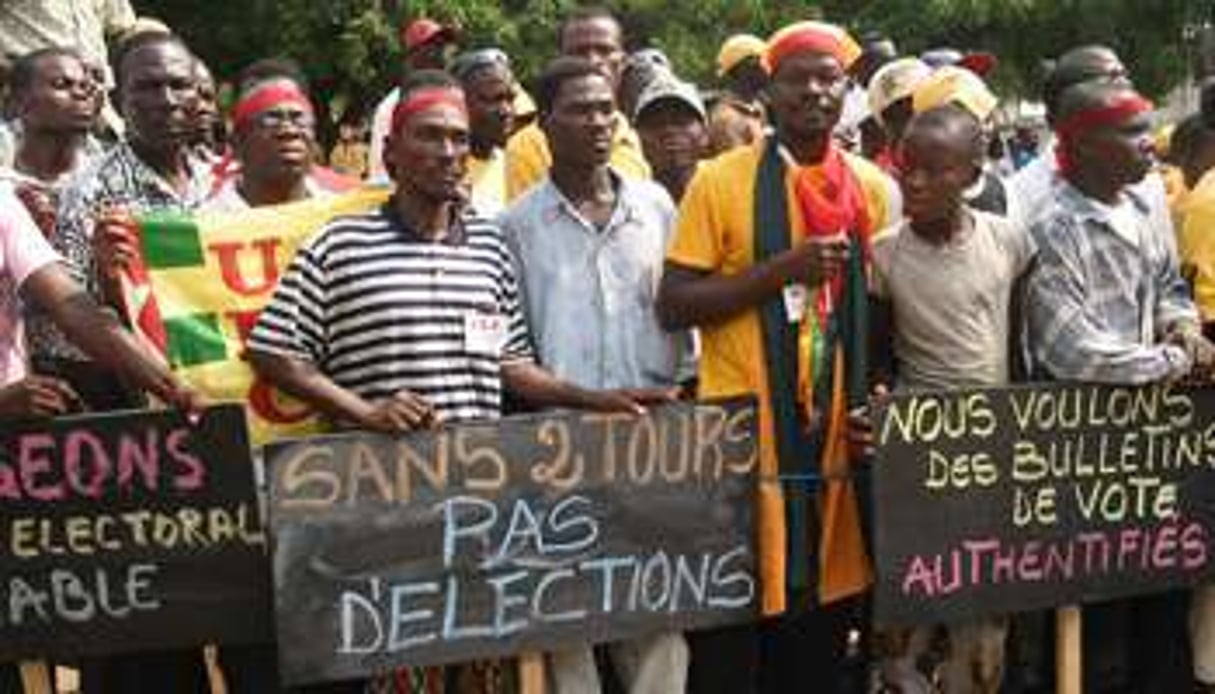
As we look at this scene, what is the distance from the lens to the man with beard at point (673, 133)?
594cm

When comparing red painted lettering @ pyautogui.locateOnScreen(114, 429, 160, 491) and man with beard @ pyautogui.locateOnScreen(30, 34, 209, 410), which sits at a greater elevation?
man with beard @ pyautogui.locateOnScreen(30, 34, 209, 410)

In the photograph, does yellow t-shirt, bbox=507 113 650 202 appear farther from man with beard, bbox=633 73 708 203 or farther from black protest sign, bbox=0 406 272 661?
black protest sign, bbox=0 406 272 661

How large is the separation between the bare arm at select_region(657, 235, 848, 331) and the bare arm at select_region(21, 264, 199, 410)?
1.27 m

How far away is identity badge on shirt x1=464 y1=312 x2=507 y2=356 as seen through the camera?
176 inches

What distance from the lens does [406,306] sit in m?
4.38

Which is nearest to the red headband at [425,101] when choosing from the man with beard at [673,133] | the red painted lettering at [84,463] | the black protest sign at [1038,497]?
the red painted lettering at [84,463]

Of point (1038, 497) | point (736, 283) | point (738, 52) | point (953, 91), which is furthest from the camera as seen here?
point (738, 52)

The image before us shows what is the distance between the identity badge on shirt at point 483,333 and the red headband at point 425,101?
53cm

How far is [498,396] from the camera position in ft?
15.1

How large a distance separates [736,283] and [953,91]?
6.42 ft

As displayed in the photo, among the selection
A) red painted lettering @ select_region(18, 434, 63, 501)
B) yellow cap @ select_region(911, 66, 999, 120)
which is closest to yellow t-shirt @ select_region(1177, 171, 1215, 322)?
yellow cap @ select_region(911, 66, 999, 120)

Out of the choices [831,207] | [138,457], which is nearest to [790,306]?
[831,207]

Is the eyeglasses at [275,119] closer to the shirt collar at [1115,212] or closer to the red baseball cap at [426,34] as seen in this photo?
the shirt collar at [1115,212]

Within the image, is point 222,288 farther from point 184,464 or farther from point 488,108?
point 488,108
